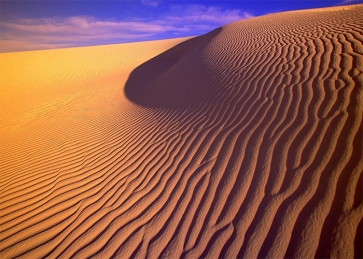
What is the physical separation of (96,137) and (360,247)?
5.25 meters

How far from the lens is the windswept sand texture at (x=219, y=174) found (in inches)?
75.1

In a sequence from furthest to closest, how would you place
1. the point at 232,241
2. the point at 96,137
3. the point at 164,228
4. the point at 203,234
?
the point at 96,137
the point at 164,228
the point at 203,234
the point at 232,241

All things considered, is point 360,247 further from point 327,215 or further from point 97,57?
point 97,57

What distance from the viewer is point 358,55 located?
351cm

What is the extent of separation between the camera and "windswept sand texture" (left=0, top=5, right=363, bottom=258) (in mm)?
1907

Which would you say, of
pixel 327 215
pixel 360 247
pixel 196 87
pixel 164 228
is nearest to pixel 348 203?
pixel 327 215

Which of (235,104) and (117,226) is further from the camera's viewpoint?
(235,104)

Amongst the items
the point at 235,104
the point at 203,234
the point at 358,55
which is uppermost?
the point at 358,55

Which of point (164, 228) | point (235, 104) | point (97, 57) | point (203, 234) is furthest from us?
point (97, 57)

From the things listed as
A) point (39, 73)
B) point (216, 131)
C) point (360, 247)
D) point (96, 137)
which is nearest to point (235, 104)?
point (216, 131)

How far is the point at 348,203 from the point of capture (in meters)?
1.76

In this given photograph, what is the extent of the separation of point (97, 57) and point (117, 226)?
22573 millimetres

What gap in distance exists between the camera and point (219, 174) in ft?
8.85

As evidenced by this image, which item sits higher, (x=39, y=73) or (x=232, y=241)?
(x=39, y=73)
